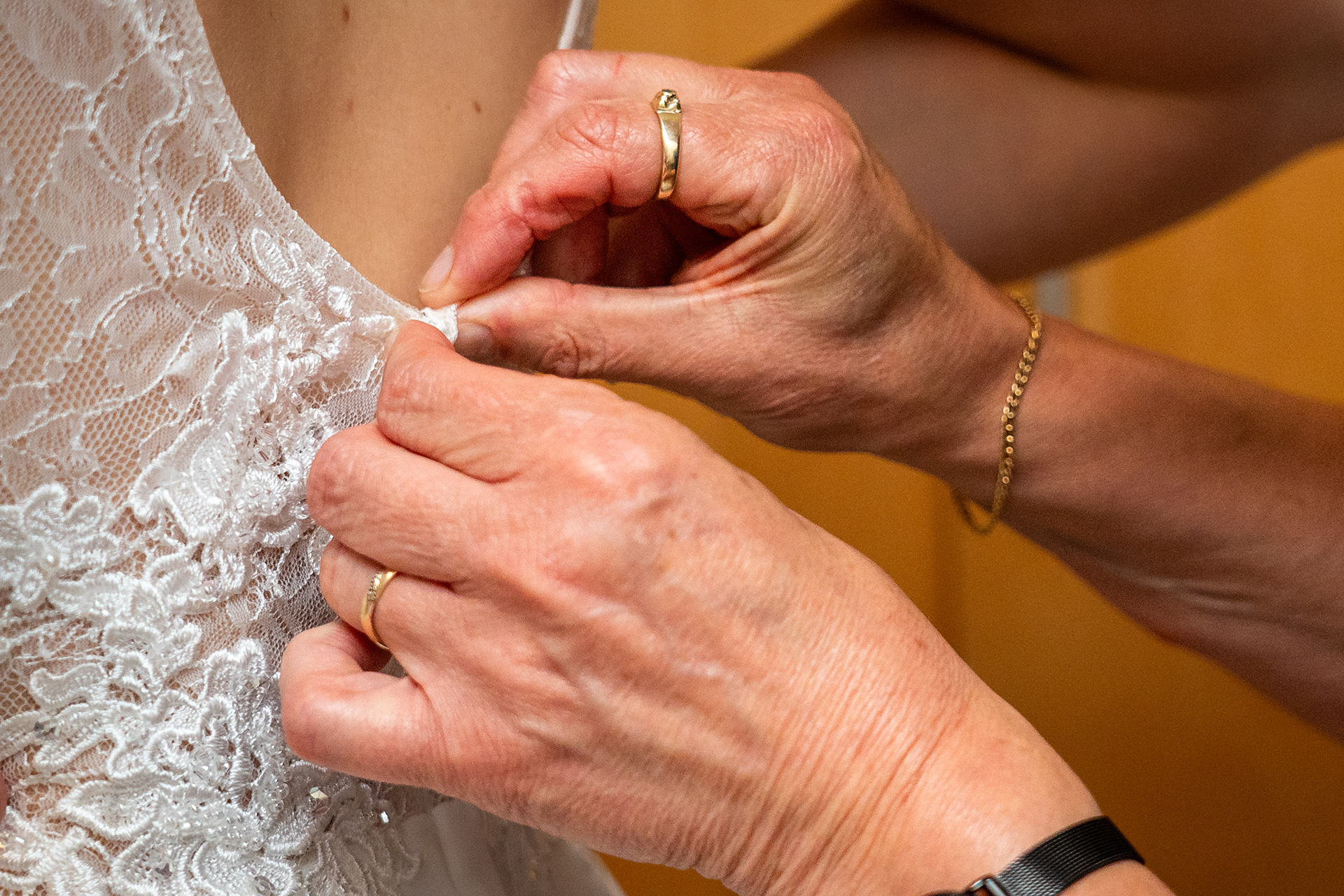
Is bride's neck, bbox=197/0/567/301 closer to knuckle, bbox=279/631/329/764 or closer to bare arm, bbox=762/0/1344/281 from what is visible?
knuckle, bbox=279/631/329/764

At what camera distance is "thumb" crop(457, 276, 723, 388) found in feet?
2.04

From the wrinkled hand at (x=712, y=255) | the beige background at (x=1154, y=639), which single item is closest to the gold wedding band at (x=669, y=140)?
the wrinkled hand at (x=712, y=255)

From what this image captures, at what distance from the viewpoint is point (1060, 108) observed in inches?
40.1

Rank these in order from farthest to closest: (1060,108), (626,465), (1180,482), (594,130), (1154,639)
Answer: (1154,639) → (1060,108) → (1180,482) → (594,130) → (626,465)

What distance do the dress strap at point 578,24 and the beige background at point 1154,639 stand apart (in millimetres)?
1062

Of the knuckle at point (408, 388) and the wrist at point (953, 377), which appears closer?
the knuckle at point (408, 388)

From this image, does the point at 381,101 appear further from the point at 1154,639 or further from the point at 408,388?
the point at 1154,639

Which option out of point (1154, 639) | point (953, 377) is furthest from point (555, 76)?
point (1154, 639)

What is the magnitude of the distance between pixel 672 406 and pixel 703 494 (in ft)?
3.47

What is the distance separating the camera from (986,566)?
6.98 ft

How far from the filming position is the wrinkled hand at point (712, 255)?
601mm

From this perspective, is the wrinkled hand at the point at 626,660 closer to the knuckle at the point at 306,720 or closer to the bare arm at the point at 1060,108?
the knuckle at the point at 306,720

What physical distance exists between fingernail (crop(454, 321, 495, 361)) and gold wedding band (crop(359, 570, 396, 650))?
0.50 feet

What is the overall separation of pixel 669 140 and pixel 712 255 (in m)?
0.09
